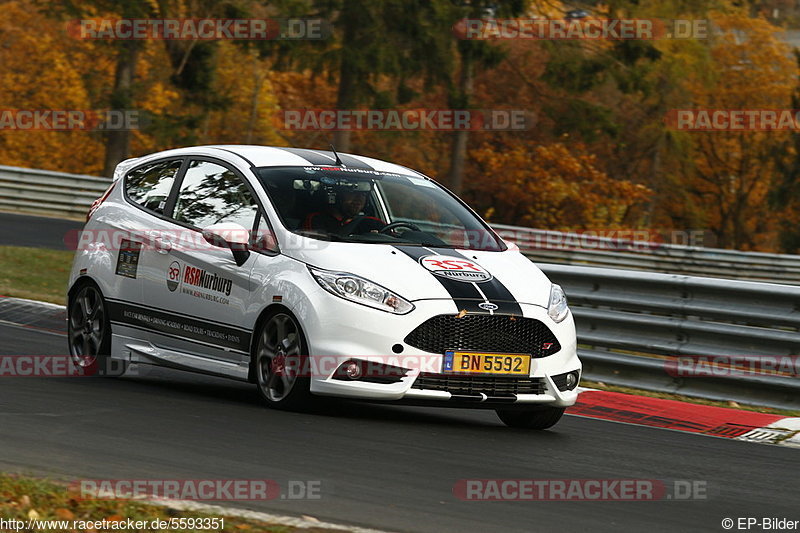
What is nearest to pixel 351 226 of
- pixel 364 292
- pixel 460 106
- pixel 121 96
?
pixel 364 292

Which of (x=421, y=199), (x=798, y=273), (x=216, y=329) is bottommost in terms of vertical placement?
(x=798, y=273)

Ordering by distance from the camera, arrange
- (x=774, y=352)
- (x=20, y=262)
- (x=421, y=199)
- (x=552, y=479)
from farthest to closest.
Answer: (x=20, y=262), (x=774, y=352), (x=421, y=199), (x=552, y=479)

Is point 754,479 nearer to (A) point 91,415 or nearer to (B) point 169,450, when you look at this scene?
(B) point 169,450

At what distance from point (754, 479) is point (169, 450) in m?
3.18

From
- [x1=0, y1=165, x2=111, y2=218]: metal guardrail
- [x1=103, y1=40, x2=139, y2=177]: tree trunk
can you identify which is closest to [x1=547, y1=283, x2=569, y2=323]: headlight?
[x1=0, y1=165, x2=111, y2=218]: metal guardrail

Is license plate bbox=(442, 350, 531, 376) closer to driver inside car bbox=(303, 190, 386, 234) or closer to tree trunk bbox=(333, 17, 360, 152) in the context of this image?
driver inside car bbox=(303, 190, 386, 234)

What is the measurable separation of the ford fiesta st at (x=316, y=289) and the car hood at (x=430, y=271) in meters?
0.01

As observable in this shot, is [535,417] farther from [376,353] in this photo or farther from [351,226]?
[351,226]

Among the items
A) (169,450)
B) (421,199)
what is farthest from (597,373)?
(169,450)

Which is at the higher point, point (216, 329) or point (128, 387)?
point (216, 329)

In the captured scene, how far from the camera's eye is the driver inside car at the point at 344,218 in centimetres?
834

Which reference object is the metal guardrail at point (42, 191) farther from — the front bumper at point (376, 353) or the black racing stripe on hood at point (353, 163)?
the front bumper at point (376, 353)

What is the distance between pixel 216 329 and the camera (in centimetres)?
849

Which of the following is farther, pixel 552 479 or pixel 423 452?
pixel 423 452
